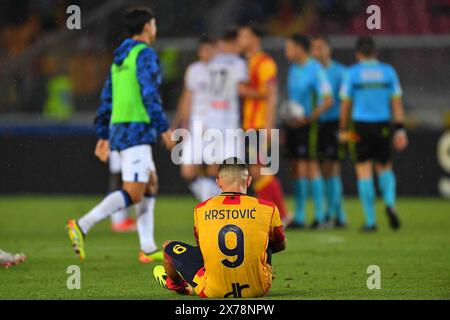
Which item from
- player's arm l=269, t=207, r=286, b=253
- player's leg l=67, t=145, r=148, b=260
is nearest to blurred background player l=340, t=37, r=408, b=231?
player's leg l=67, t=145, r=148, b=260

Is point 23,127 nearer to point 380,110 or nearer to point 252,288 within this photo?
point 380,110

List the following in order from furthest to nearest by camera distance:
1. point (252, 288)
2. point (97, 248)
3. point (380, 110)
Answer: point (380, 110) < point (97, 248) < point (252, 288)

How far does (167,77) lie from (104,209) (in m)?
10.0

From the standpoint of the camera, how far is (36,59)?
20.7 meters

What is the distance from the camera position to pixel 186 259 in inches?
304

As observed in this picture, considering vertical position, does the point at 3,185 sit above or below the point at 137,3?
below

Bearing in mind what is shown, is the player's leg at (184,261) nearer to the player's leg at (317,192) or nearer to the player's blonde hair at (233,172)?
the player's blonde hair at (233,172)

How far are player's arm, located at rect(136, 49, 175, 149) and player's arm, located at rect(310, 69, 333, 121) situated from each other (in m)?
4.63

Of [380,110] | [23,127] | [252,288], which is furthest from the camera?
[23,127]

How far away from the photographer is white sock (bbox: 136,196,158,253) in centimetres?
1033

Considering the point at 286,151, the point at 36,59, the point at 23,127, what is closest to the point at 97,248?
the point at 286,151

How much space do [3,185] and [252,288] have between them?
13.7 m

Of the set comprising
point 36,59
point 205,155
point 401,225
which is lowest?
point 401,225
